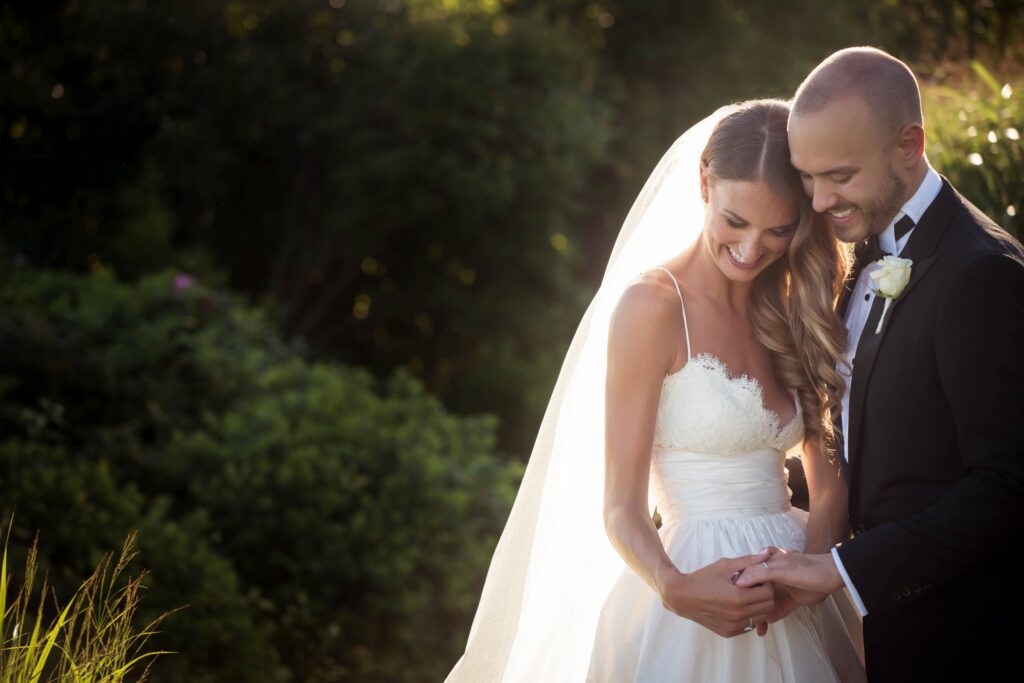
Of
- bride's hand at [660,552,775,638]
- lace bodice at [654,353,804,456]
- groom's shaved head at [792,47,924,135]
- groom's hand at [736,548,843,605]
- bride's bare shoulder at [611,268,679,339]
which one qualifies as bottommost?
bride's hand at [660,552,775,638]

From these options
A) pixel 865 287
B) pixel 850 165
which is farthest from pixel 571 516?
pixel 850 165

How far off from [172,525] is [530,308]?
6.03 m

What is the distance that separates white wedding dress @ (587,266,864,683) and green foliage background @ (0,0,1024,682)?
182 centimetres

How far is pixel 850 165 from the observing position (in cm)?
260

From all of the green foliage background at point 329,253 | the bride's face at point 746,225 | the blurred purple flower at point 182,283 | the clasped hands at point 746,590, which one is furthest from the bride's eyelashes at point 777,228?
the blurred purple flower at point 182,283

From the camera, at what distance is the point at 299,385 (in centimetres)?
718

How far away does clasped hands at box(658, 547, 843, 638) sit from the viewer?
2574 millimetres

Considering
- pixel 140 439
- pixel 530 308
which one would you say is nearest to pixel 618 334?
pixel 140 439

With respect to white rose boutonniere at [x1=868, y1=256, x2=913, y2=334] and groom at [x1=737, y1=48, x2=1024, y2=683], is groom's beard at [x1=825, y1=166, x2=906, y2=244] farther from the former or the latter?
white rose boutonniere at [x1=868, y1=256, x2=913, y2=334]

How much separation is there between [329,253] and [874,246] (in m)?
9.38

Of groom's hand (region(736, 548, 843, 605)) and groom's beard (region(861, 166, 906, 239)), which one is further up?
groom's beard (region(861, 166, 906, 239))

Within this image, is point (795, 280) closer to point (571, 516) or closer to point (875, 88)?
point (875, 88)

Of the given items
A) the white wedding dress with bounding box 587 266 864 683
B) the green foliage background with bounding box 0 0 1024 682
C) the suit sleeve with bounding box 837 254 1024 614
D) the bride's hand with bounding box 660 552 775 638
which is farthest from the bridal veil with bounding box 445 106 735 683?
the green foliage background with bounding box 0 0 1024 682

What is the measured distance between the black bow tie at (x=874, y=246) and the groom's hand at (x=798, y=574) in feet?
2.58
